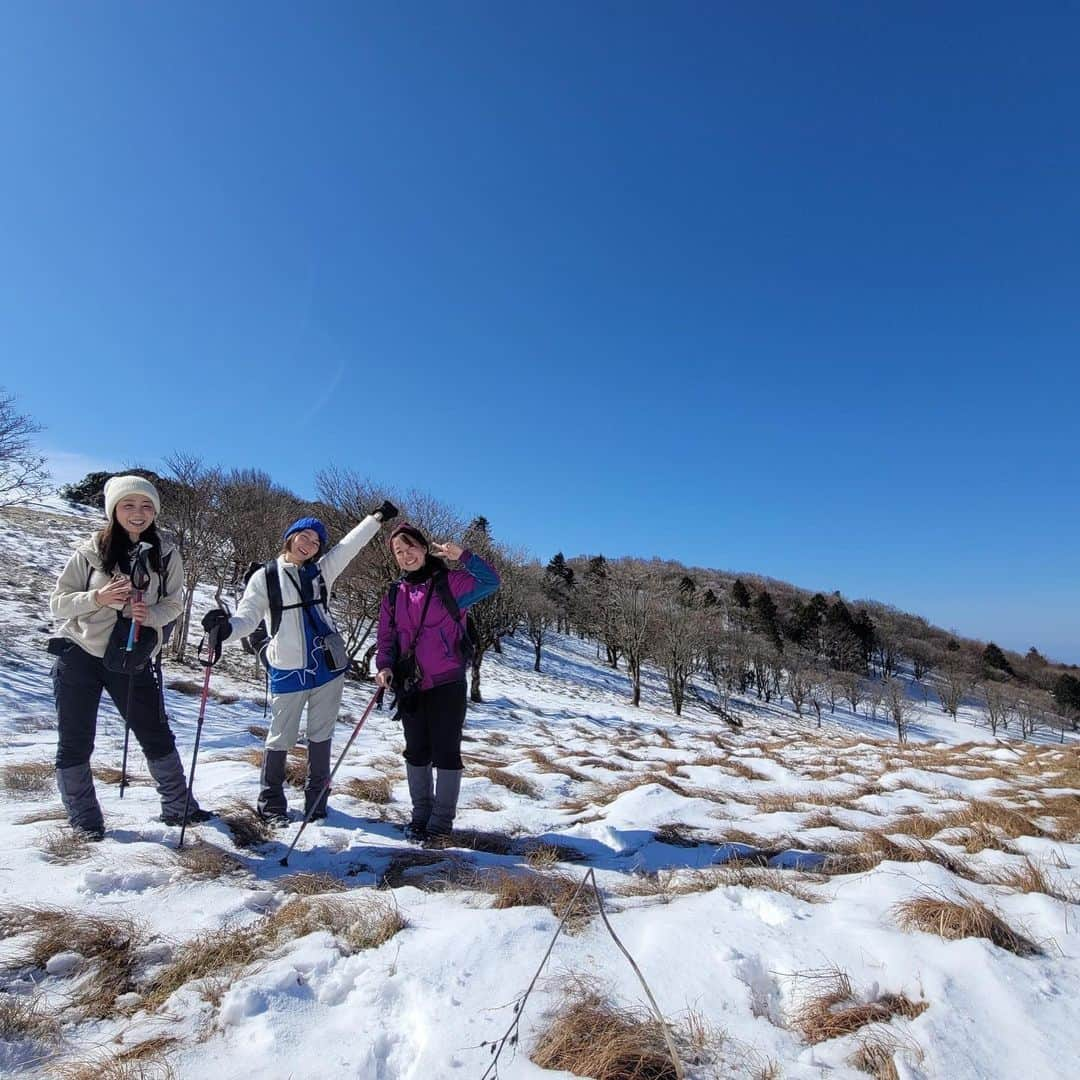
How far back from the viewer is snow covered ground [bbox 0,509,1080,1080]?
5.95 feet

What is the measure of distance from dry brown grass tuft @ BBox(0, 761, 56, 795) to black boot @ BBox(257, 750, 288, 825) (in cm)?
208

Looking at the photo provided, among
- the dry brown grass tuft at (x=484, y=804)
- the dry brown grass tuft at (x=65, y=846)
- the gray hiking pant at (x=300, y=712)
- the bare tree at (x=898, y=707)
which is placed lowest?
the bare tree at (x=898, y=707)

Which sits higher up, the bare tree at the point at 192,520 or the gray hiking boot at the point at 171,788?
the bare tree at the point at 192,520

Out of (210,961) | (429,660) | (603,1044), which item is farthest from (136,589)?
(603,1044)

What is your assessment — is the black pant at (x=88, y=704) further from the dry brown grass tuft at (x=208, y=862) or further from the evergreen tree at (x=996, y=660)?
the evergreen tree at (x=996, y=660)

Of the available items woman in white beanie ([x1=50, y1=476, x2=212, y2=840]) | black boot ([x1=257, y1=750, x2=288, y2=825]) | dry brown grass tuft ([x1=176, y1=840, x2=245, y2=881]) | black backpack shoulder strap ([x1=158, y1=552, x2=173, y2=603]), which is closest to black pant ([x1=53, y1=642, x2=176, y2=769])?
woman in white beanie ([x1=50, y1=476, x2=212, y2=840])

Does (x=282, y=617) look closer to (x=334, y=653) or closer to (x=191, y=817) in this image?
(x=334, y=653)

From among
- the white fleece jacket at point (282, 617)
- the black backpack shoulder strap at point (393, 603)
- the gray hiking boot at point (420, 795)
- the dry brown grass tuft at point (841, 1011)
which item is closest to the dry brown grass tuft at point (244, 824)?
the gray hiking boot at point (420, 795)

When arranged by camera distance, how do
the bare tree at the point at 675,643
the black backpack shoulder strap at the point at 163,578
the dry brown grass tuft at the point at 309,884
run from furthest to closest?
the bare tree at the point at 675,643, the black backpack shoulder strap at the point at 163,578, the dry brown grass tuft at the point at 309,884

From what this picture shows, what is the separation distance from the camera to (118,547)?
3.80 meters

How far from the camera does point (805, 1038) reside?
186 centimetres

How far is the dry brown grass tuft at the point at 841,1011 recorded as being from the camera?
188 centimetres

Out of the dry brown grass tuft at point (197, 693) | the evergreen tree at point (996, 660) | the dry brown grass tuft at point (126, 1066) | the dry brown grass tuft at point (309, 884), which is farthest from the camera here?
the evergreen tree at point (996, 660)

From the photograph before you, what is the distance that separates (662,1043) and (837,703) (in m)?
72.2
